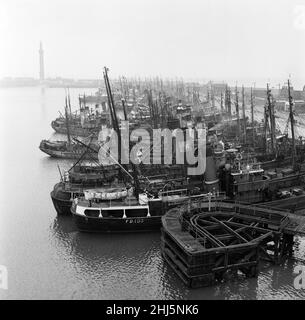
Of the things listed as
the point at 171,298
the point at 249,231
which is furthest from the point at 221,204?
the point at 171,298

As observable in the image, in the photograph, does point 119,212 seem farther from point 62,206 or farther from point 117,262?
point 62,206

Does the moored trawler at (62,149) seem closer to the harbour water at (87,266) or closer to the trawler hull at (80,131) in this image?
the trawler hull at (80,131)

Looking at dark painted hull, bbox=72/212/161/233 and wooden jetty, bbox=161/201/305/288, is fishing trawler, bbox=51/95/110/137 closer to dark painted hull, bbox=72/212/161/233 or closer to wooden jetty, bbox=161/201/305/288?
dark painted hull, bbox=72/212/161/233

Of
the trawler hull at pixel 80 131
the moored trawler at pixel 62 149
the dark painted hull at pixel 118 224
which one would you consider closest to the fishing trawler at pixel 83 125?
the trawler hull at pixel 80 131

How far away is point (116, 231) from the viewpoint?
27.9 m

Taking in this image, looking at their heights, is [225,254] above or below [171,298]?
above

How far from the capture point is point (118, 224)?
27.6 meters

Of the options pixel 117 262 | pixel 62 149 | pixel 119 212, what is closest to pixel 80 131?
pixel 62 149

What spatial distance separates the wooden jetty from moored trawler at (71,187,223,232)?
1.36m

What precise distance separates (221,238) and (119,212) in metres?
7.22

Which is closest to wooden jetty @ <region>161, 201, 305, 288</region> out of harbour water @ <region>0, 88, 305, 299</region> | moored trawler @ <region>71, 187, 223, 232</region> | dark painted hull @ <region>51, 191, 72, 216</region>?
harbour water @ <region>0, 88, 305, 299</region>

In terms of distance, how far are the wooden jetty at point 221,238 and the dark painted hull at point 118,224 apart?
1.72 m
